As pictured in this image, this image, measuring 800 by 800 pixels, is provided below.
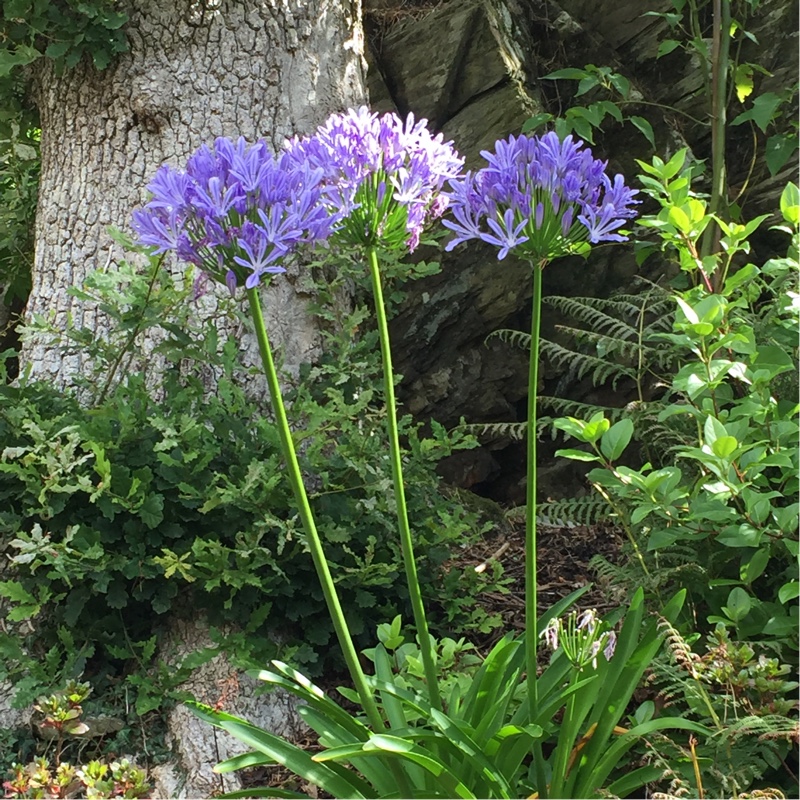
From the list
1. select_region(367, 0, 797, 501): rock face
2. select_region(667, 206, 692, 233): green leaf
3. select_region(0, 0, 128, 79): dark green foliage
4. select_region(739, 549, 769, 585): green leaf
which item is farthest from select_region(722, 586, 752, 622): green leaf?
select_region(0, 0, 128, 79): dark green foliage

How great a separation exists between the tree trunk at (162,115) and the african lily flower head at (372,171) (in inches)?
57.8

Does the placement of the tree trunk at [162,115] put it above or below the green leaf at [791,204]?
above

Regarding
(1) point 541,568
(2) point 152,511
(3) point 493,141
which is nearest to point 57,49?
(2) point 152,511

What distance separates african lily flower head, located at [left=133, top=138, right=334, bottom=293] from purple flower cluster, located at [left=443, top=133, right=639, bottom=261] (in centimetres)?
28

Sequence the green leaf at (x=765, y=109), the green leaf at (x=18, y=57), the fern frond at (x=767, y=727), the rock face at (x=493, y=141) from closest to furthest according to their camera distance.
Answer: the fern frond at (x=767, y=727)
the green leaf at (x=765, y=109)
the green leaf at (x=18, y=57)
the rock face at (x=493, y=141)

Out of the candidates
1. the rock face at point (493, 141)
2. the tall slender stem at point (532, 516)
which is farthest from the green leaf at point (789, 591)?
the rock face at point (493, 141)

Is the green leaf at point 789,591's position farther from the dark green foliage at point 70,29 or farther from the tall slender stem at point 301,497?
the dark green foliage at point 70,29

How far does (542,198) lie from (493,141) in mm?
2883

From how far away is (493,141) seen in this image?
4117 millimetres

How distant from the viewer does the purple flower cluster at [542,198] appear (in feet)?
4.55

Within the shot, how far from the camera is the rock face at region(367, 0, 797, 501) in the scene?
4.12 metres

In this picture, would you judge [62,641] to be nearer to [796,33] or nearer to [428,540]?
[428,540]

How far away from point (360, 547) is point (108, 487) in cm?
78

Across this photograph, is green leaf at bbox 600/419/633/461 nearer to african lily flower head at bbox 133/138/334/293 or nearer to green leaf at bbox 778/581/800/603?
green leaf at bbox 778/581/800/603
